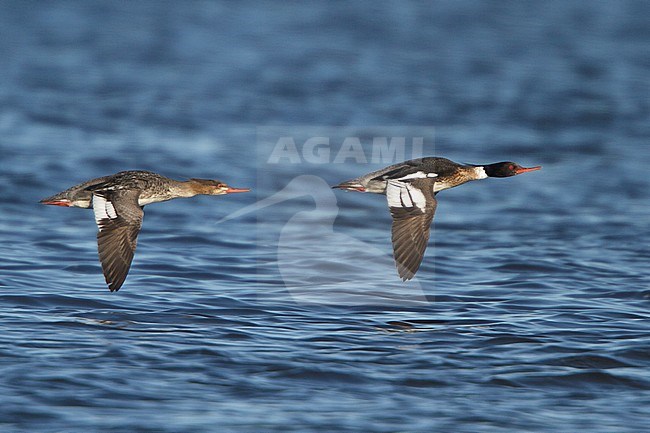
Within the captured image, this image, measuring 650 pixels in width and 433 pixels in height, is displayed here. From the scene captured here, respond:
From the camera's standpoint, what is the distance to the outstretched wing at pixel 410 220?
309 inches

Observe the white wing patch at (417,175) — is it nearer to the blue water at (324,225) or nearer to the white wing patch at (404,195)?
the white wing patch at (404,195)

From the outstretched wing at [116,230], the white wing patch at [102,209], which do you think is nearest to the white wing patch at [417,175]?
the outstretched wing at [116,230]

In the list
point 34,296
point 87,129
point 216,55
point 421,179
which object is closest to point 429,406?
point 421,179

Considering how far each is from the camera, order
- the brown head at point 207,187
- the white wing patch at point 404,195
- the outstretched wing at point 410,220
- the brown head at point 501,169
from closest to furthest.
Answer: the outstretched wing at point 410,220 → the white wing patch at point 404,195 → the brown head at point 207,187 → the brown head at point 501,169

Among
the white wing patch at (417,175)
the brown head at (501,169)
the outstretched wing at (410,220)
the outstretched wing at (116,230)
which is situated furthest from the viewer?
the brown head at (501,169)

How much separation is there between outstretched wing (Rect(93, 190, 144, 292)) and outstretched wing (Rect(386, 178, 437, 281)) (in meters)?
1.82

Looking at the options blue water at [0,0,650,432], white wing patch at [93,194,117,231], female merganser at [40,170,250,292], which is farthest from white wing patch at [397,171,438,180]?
white wing patch at [93,194,117,231]

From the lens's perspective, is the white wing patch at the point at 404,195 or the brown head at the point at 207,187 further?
the brown head at the point at 207,187

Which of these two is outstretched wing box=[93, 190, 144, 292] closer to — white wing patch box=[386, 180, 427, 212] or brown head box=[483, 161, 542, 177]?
white wing patch box=[386, 180, 427, 212]

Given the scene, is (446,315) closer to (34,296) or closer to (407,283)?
(407,283)

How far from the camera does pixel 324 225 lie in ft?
39.1

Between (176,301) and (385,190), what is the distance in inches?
71.0

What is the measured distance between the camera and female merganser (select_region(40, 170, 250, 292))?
7578 millimetres

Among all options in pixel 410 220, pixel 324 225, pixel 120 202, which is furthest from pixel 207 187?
pixel 324 225
